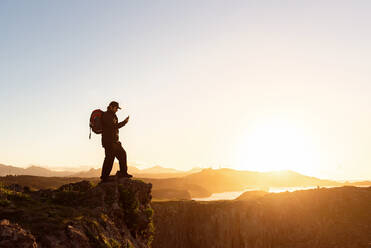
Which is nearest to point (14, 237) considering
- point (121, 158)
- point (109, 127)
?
point (109, 127)

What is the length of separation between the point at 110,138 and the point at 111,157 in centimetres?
83

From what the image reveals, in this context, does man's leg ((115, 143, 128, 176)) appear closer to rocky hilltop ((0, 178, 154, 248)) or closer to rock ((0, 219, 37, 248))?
rocky hilltop ((0, 178, 154, 248))

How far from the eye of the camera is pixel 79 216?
737 cm

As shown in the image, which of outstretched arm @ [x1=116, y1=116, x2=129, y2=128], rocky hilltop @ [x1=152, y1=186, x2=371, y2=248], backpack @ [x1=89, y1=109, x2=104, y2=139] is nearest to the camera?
backpack @ [x1=89, y1=109, x2=104, y2=139]

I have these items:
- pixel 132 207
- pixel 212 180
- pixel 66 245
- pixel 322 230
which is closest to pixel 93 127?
pixel 132 207

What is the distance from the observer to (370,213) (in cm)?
3950

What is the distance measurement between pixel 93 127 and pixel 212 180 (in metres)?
186

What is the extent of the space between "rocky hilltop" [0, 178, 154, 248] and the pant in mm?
660

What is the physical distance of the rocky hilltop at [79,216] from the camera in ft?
19.4

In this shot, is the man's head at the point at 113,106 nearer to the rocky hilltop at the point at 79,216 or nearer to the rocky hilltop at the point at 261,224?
the rocky hilltop at the point at 79,216

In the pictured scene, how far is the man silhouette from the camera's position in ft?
37.5

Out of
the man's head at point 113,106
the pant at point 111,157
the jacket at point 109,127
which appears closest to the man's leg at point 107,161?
the pant at point 111,157

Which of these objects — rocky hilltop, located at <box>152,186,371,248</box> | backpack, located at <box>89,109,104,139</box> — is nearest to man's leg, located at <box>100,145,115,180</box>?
backpack, located at <box>89,109,104,139</box>

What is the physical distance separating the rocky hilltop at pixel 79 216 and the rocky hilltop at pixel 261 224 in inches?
1070
